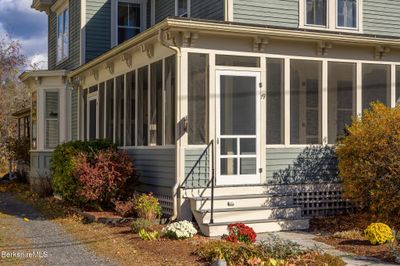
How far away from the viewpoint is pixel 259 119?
468 inches

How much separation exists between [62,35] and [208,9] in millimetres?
8734

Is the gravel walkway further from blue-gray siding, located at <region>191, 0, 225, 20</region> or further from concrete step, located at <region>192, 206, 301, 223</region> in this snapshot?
Result: blue-gray siding, located at <region>191, 0, 225, 20</region>

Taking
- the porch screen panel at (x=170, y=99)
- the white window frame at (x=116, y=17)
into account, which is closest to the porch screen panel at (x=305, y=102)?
the porch screen panel at (x=170, y=99)

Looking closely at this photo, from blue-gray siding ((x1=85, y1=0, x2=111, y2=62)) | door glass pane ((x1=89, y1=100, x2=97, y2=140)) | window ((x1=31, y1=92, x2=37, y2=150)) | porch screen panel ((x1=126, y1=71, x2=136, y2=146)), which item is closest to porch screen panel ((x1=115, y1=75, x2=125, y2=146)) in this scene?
porch screen panel ((x1=126, y1=71, x2=136, y2=146))

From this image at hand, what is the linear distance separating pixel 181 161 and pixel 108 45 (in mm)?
9110

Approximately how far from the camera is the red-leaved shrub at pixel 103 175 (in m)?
12.3

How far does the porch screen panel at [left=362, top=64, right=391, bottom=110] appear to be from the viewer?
517 inches

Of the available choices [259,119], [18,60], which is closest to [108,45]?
[18,60]

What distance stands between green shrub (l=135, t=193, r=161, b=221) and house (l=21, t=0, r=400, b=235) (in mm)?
339

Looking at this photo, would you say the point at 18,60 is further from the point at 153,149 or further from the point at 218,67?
the point at 218,67

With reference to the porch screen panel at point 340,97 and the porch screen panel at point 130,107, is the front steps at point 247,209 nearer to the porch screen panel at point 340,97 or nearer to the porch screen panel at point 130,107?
the porch screen panel at point 340,97

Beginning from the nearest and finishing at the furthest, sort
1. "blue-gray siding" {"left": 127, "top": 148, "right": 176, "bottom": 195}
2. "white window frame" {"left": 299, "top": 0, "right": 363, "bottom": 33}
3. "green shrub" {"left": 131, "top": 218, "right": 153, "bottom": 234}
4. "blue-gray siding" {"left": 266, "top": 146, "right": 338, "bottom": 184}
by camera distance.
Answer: "green shrub" {"left": 131, "top": 218, "right": 153, "bottom": 234}
"blue-gray siding" {"left": 127, "top": 148, "right": 176, "bottom": 195}
"blue-gray siding" {"left": 266, "top": 146, "right": 338, "bottom": 184}
"white window frame" {"left": 299, "top": 0, "right": 363, "bottom": 33}

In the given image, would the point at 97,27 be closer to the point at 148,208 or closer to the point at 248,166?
the point at 248,166

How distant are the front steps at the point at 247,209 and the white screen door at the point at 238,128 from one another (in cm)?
33
